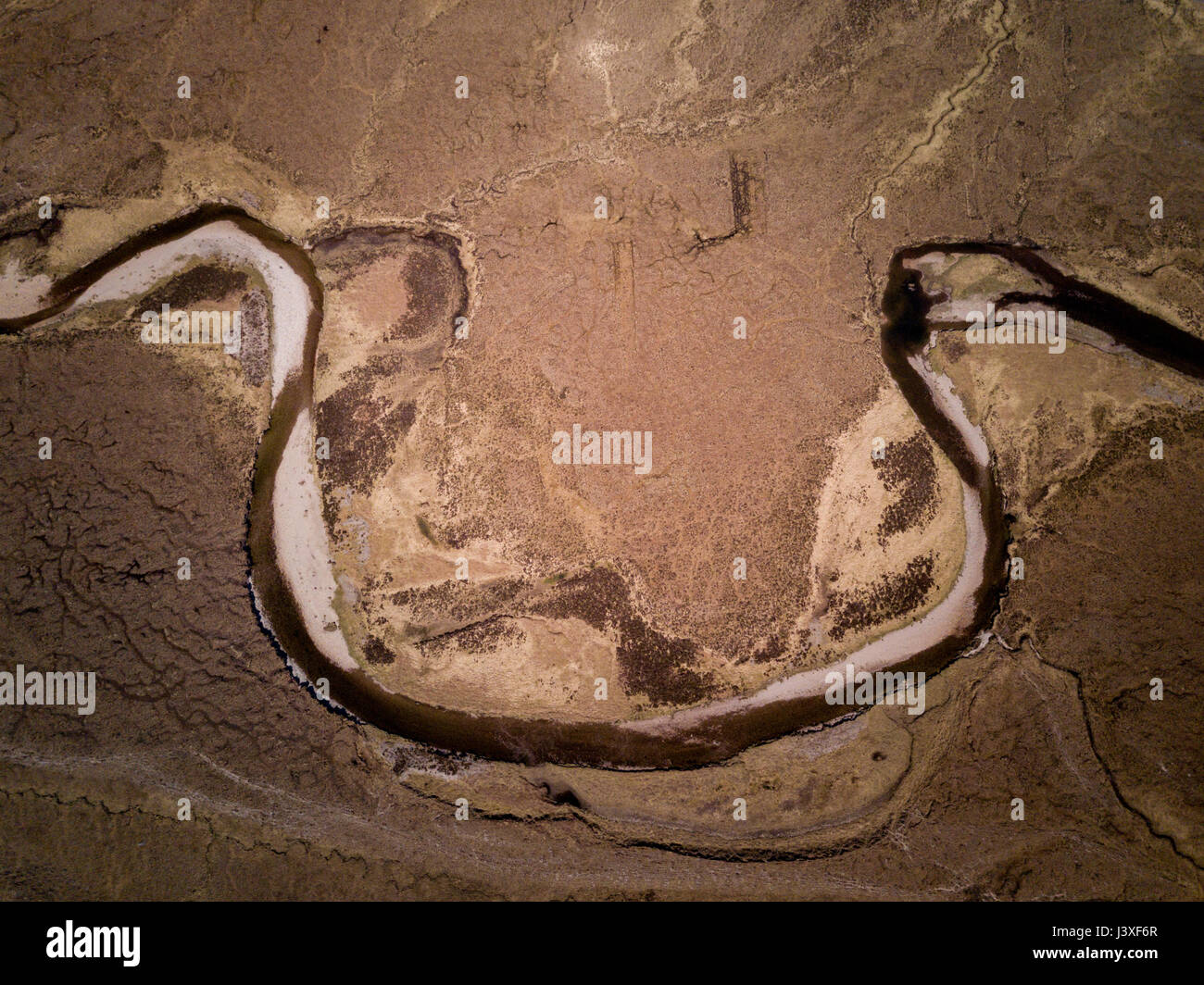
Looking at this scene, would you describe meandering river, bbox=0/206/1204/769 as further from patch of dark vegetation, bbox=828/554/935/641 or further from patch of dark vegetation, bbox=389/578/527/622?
patch of dark vegetation, bbox=389/578/527/622

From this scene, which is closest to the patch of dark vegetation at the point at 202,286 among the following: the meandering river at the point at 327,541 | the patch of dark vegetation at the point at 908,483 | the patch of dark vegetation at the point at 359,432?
the meandering river at the point at 327,541

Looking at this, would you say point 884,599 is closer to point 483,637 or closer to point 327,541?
point 483,637

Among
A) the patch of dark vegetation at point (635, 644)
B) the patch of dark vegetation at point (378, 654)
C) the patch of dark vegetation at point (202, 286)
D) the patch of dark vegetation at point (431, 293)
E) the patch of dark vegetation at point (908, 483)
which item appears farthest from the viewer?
the patch of dark vegetation at point (202, 286)

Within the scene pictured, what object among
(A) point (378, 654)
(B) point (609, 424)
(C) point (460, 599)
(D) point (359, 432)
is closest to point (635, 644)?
(C) point (460, 599)

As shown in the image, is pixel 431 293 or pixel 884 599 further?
pixel 431 293

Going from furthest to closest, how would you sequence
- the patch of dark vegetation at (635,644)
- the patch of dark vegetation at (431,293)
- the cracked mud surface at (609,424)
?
the patch of dark vegetation at (431,293)
the patch of dark vegetation at (635,644)
the cracked mud surface at (609,424)

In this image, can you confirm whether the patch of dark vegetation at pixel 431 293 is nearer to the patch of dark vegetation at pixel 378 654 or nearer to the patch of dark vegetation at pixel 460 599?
the patch of dark vegetation at pixel 460 599

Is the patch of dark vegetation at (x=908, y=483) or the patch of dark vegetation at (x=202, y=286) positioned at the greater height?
the patch of dark vegetation at (x=202, y=286)
